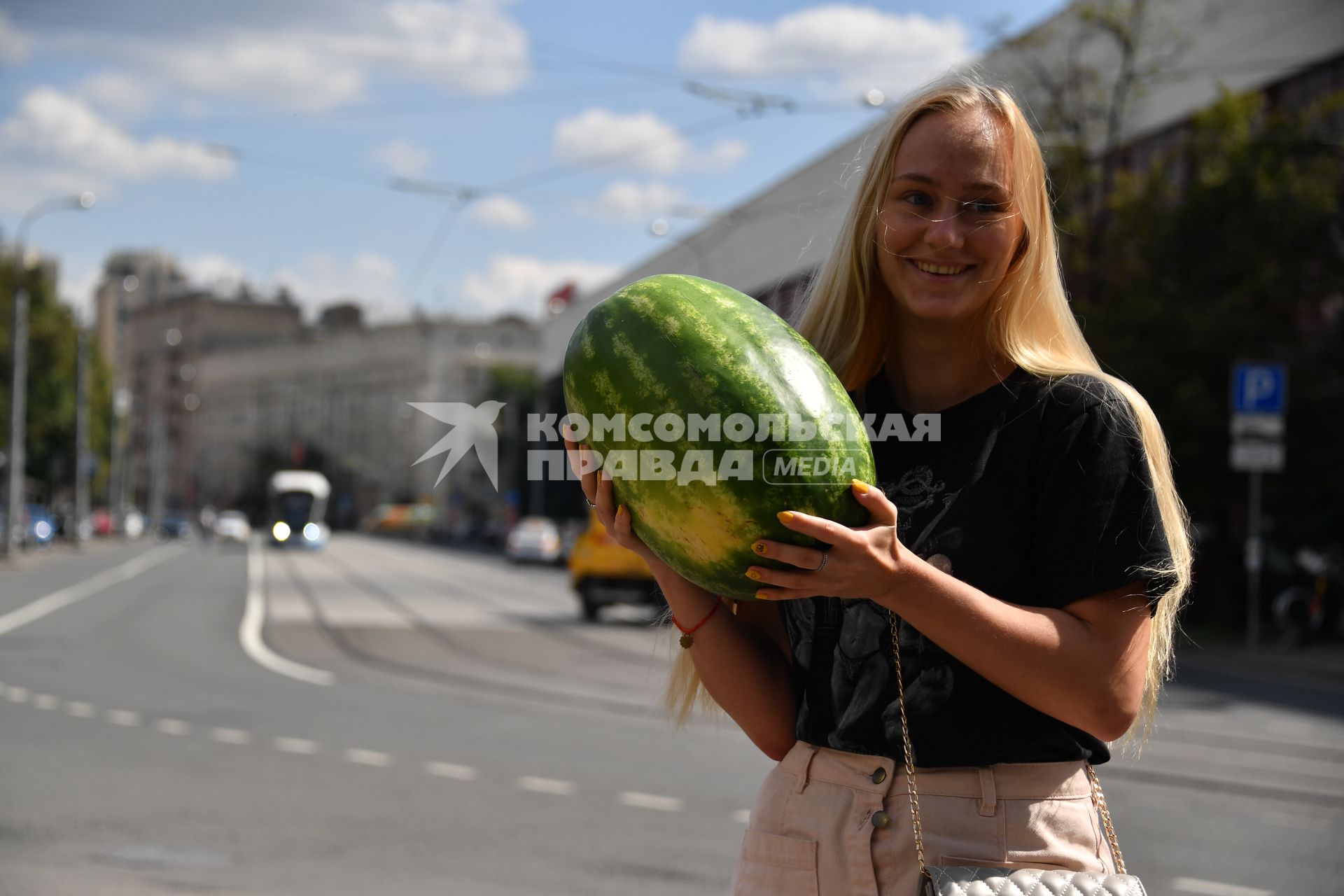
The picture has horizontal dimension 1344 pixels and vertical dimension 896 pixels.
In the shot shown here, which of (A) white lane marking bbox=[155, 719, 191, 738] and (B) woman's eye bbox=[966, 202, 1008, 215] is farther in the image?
(A) white lane marking bbox=[155, 719, 191, 738]

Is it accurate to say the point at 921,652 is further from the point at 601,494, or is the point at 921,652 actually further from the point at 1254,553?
the point at 1254,553

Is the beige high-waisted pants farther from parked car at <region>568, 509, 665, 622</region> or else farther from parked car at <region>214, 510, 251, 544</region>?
parked car at <region>214, 510, 251, 544</region>

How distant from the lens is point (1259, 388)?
19.1m

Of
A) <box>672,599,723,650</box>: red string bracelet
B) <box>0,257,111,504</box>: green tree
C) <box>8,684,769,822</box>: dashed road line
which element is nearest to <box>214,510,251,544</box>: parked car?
<box>0,257,111,504</box>: green tree

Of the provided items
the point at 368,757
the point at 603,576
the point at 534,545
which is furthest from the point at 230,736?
the point at 534,545

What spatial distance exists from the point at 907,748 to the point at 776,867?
0.94 ft

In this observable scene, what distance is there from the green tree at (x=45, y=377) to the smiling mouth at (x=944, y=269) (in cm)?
6263

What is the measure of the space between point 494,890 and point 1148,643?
496 cm

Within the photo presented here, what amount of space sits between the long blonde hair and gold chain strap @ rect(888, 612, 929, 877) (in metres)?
0.33

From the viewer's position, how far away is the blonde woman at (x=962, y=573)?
1831 millimetres

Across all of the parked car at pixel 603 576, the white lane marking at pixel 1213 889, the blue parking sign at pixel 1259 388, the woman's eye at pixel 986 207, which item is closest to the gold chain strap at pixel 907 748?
the woman's eye at pixel 986 207

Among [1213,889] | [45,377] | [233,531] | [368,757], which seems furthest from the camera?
[233,531]

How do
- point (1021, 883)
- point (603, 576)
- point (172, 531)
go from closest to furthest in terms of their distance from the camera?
point (1021, 883) → point (603, 576) → point (172, 531)

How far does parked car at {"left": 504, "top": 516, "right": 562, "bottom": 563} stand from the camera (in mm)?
52312
